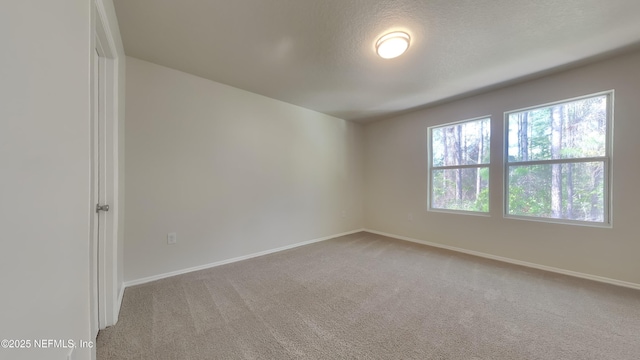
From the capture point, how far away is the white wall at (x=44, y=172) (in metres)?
0.55

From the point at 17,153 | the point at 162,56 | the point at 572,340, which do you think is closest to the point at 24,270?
the point at 17,153

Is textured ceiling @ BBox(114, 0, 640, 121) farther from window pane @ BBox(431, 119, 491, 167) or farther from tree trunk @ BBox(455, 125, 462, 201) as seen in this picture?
tree trunk @ BBox(455, 125, 462, 201)

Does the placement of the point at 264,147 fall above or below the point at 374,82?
below

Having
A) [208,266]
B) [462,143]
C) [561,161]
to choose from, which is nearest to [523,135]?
[561,161]

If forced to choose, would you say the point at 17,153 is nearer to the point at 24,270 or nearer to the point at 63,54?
the point at 24,270

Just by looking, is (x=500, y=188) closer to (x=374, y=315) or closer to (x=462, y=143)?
(x=462, y=143)

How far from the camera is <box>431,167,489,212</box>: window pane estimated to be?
3.31 metres

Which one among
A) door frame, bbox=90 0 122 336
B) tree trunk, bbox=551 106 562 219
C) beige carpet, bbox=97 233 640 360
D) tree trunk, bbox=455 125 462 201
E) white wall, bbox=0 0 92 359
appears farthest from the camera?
tree trunk, bbox=455 125 462 201

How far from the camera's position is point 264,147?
3.31 m

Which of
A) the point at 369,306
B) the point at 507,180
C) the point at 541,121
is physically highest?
the point at 541,121

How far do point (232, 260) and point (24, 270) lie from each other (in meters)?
2.53

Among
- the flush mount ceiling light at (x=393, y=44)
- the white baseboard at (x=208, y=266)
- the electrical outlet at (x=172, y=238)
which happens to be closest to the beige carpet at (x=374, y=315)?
the white baseboard at (x=208, y=266)

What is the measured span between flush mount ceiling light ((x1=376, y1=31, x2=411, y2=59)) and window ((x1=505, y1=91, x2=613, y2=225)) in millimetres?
2121

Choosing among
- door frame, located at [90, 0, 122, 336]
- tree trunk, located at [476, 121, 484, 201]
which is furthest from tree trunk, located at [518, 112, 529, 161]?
door frame, located at [90, 0, 122, 336]
